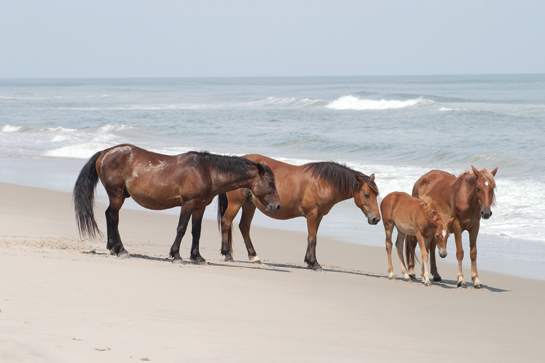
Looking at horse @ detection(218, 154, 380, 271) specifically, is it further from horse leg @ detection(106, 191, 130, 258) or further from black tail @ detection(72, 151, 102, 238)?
black tail @ detection(72, 151, 102, 238)

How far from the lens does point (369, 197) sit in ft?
26.7

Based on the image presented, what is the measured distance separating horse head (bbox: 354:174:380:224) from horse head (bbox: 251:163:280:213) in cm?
120

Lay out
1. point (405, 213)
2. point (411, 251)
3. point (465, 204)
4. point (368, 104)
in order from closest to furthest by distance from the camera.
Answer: point (465, 204)
point (405, 213)
point (411, 251)
point (368, 104)

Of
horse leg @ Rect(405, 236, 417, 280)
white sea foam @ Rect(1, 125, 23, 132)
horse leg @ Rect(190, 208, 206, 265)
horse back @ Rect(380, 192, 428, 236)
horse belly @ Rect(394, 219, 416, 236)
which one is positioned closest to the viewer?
horse leg @ Rect(190, 208, 206, 265)

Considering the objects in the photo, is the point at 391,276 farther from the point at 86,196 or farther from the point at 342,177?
the point at 86,196

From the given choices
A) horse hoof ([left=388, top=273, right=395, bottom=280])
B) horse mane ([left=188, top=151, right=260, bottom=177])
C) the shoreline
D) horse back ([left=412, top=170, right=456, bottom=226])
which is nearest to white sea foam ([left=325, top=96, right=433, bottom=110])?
the shoreline

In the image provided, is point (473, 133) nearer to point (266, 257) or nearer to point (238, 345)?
point (266, 257)

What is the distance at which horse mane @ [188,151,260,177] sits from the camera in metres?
7.66

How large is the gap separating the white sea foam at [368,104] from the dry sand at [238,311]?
47.2m

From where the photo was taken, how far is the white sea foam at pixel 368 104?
55375 millimetres

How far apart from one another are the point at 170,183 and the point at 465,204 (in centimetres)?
375

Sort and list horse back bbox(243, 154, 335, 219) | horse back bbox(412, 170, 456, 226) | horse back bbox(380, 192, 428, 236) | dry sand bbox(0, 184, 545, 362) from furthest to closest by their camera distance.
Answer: horse back bbox(243, 154, 335, 219) → horse back bbox(412, 170, 456, 226) → horse back bbox(380, 192, 428, 236) → dry sand bbox(0, 184, 545, 362)

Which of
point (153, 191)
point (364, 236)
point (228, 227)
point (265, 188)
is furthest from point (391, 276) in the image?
point (153, 191)

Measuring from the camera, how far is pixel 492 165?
69.3ft
